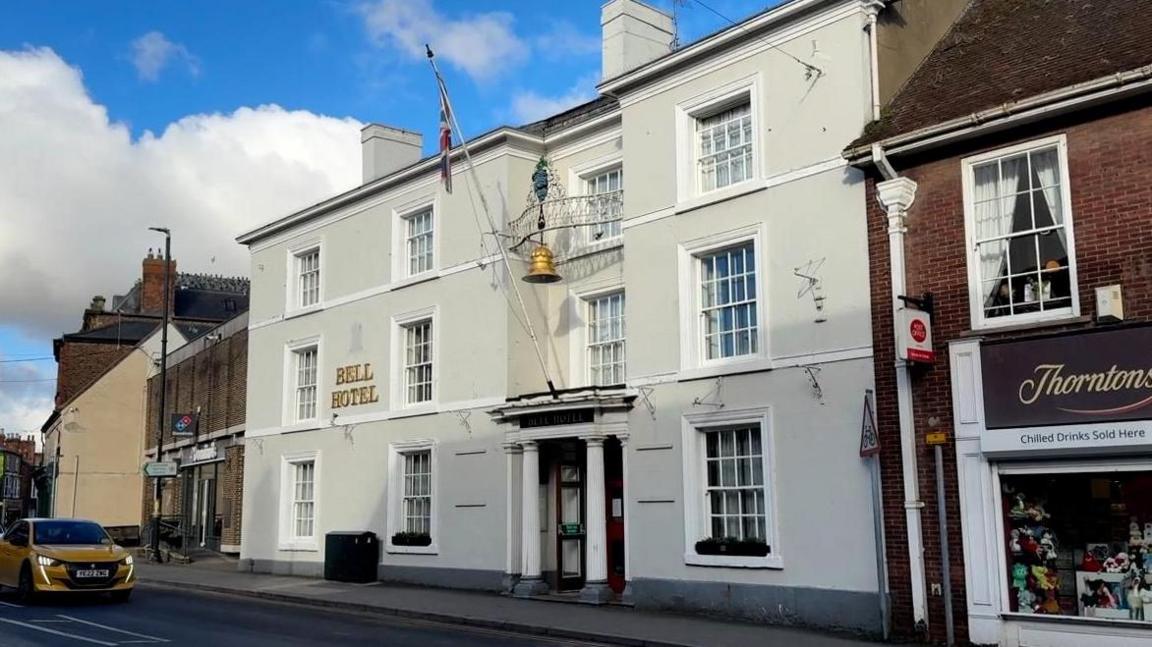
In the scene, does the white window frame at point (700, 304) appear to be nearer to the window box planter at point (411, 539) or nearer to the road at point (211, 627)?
the road at point (211, 627)

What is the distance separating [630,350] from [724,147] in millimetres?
3687

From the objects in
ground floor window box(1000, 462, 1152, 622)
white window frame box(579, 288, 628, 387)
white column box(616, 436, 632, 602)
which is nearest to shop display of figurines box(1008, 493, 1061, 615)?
ground floor window box(1000, 462, 1152, 622)

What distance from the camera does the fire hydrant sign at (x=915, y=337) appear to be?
518 inches

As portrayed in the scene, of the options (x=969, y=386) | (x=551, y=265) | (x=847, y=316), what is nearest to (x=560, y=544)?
(x=551, y=265)

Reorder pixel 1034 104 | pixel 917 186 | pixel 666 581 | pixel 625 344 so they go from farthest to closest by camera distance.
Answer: pixel 625 344 < pixel 666 581 < pixel 917 186 < pixel 1034 104

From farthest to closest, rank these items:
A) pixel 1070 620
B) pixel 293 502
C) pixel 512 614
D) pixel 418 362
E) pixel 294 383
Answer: pixel 294 383 → pixel 293 502 → pixel 418 362 → pixel 512 614 → pixel 1070 620

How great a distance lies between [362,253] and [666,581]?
11.5m

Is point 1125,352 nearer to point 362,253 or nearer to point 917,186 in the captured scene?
point 917,186

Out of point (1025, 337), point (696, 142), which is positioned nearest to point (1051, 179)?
point (1025, 337)

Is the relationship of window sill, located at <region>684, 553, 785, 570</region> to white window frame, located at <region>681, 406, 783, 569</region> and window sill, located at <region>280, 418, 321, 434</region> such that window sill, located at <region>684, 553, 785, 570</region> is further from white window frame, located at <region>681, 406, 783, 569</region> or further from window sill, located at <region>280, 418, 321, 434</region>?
window sill, located at <region>280, 418, 321, 434</region>

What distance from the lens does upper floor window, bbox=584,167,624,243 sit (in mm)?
19625

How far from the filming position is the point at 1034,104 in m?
12.7

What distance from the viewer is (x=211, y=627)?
14.8 m

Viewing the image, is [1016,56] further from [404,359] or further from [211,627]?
[404,359]
